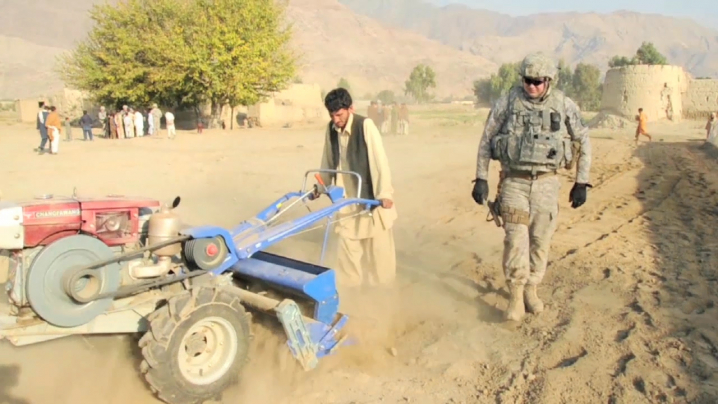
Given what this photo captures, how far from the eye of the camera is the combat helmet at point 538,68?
4.30 m

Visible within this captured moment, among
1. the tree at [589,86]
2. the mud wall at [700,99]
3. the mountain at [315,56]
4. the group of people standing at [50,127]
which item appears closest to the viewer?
the group of people standing at [50,127]

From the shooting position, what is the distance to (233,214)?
8.70 meters

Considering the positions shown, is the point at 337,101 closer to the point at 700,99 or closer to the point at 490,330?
the point at 490,330

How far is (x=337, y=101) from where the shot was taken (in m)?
4.71

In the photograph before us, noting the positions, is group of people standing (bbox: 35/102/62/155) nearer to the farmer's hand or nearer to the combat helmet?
the farmer's hand

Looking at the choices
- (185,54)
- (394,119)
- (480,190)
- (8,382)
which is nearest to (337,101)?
(480,190)

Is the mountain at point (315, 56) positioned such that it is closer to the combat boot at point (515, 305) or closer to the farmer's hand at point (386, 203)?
the farmer's hand at point (386, 203)

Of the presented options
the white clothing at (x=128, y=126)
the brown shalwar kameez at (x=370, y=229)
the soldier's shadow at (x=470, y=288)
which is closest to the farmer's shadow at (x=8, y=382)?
the brown shalwar kameez at (x=370, y=229)

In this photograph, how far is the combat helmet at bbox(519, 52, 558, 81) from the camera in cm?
430

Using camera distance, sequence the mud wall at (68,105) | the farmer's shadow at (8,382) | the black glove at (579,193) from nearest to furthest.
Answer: the farmer's shadow at (8,382)
the black glove at (579,193)
the mud wall at (68,105)

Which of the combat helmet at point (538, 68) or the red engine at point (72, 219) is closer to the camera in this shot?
the red engine at point (72, 219)

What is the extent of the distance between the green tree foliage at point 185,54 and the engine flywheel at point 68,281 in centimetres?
2600

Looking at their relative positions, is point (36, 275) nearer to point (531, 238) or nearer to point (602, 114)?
point (531, 238)

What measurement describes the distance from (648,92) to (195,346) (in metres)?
38.2
